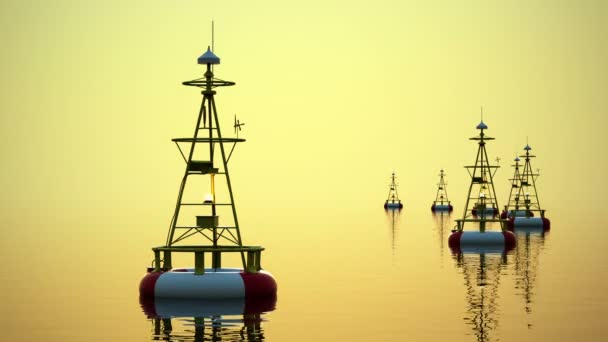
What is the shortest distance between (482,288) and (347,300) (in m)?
8.01

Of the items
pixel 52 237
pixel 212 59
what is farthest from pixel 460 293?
pixel 52 237

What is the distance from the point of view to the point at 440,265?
77125 mm

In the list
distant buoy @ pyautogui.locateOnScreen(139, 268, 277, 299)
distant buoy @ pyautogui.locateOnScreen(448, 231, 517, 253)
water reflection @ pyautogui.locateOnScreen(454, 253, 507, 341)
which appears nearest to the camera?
water reflection @ pyautogui.locateOnScreen(454, 253, 507, 341)

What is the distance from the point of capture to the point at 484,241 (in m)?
89.0

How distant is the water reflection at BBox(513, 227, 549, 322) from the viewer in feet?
187

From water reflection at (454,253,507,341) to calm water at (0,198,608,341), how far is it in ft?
0.19

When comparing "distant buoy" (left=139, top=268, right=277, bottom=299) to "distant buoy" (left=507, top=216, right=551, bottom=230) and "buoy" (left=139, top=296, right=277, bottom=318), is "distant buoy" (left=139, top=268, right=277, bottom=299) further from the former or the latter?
"distant buoy" (left=507, top=216, right=551, bottom=230)

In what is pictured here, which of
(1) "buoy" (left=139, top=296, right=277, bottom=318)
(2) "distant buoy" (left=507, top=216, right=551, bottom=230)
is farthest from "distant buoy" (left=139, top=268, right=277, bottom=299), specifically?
(2) "distant buoy" (left=507, top=216, right=551, bottom=230)

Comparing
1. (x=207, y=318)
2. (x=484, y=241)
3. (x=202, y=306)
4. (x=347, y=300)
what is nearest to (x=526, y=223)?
(x=484, y=241)

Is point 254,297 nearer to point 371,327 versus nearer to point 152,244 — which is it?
point 371,327

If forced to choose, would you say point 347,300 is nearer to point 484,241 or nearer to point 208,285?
point 208,285

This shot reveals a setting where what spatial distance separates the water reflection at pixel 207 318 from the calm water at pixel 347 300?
2.8 inches

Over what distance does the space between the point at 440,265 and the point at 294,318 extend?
105ft

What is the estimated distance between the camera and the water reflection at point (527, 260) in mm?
56950
